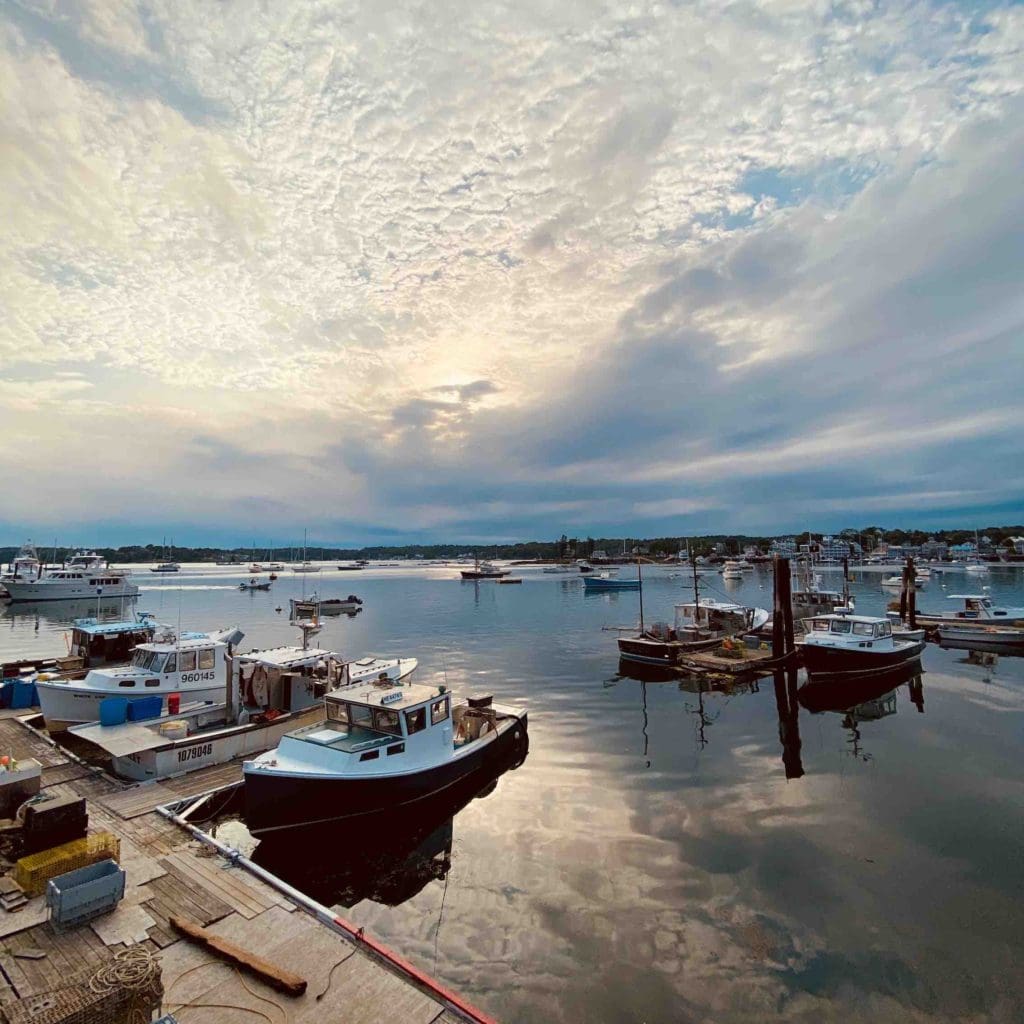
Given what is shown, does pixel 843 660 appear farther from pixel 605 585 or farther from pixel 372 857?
pixel 605 585

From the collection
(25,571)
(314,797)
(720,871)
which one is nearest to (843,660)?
(720,871)

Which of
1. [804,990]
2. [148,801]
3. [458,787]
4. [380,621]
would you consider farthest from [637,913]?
[380,621]

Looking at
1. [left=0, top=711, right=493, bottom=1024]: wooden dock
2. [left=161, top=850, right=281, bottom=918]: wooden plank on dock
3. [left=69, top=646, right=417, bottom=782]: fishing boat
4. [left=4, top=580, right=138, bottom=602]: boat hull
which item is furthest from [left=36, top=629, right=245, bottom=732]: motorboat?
[left=4, top=580, right=138, bottom=602]: boat hull

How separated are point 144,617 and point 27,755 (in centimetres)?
2694

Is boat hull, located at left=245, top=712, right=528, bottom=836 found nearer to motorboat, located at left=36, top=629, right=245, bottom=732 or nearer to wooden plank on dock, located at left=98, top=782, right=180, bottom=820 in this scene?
wooden plank on dock, located at left=98, top=782, right=180, bottom=820

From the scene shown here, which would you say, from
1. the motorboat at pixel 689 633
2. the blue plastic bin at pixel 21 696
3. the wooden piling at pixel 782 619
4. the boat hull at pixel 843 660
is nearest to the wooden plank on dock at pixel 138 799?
the blue plastic bin at pixel 21 696

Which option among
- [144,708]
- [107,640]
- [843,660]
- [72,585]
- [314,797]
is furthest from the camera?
[72,585]

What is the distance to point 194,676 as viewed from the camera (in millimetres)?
23094

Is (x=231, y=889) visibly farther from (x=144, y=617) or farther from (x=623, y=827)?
(x=144, y=617)

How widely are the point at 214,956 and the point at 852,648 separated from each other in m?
37.8

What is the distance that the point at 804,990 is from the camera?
10820mm

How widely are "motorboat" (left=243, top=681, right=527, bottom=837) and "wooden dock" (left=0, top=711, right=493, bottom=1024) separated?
10.6 ft

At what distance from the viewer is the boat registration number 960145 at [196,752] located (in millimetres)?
18453

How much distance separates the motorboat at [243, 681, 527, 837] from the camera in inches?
630
